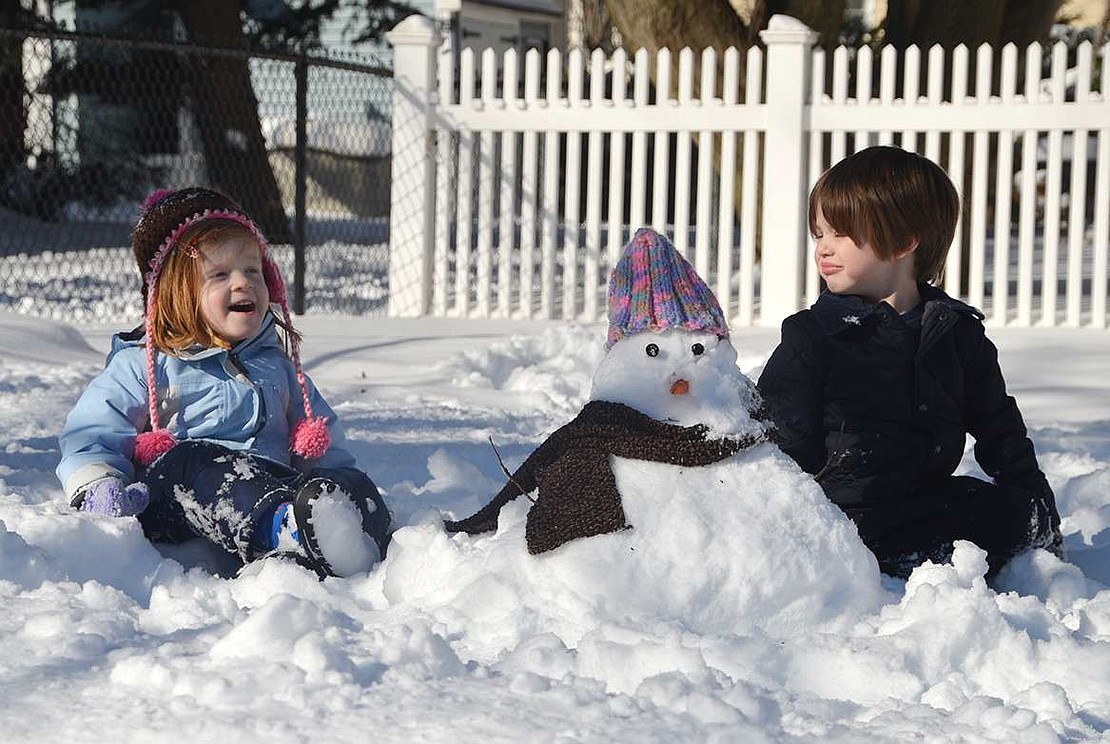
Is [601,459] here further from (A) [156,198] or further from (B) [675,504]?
(A) [156,198]

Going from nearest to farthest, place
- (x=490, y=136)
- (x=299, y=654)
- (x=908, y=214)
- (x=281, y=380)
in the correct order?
(x=299, y=654)
(x=908, y=214)
(x=281, y=380)
(x=490, y=136)

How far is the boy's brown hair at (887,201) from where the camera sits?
3.48 meters

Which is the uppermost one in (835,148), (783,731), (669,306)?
(835,148)

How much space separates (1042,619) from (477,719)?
1.07 meters

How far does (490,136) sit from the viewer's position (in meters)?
9.08

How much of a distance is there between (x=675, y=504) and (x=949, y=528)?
104 centimetres

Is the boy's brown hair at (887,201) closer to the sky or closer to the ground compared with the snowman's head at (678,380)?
closer to the sky

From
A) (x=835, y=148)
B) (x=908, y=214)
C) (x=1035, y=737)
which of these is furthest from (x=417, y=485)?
(x=835, y=148)

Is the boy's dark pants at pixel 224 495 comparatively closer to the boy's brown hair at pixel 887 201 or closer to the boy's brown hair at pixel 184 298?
the boy's brown hair at pixel 184 298

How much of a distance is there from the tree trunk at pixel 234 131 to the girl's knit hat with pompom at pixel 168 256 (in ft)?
35.9

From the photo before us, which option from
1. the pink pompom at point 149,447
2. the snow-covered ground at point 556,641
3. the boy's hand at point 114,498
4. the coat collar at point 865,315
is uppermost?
the coat collar at point 865,315

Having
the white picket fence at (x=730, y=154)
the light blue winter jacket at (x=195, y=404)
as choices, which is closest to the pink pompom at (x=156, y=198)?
the light blue winter jacket at (x=195, y=404)

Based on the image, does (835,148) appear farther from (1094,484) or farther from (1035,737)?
(1035,737)

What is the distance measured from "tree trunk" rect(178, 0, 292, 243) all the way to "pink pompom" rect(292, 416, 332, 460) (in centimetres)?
1108
